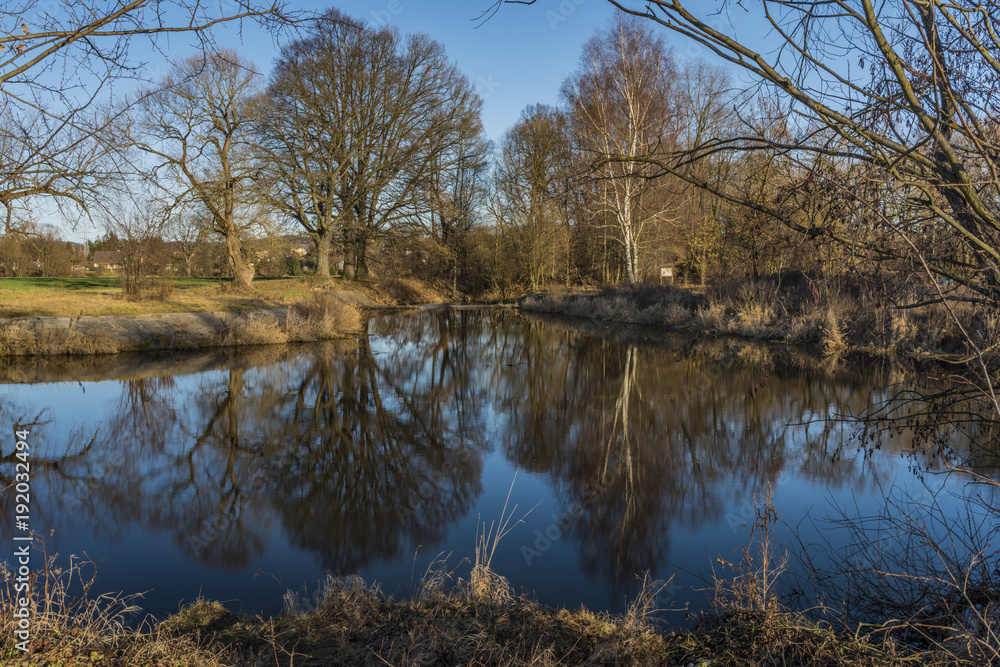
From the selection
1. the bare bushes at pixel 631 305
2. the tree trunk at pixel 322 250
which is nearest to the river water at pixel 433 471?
the bare bushes at pixel 631 305

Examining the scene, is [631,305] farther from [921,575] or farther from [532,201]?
[921,575]

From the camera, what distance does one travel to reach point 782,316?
1541cm

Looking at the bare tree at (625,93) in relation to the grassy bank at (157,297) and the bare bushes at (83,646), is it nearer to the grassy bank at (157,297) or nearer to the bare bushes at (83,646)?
→ the grassy bank at (157,297)

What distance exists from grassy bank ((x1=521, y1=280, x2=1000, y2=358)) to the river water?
5.61 feet

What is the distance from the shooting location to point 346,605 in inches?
121

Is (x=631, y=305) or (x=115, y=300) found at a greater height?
(x=631, y=305)

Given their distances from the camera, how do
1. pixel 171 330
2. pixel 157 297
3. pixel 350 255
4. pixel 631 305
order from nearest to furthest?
pixel 171 330
pixel 157 297
pixel 631 305
pixel 350 255

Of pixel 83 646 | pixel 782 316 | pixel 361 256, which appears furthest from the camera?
pixel 361 256

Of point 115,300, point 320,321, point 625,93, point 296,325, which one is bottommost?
point 296,325

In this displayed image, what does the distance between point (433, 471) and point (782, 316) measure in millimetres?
12466

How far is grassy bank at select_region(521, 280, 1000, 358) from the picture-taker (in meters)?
11.6

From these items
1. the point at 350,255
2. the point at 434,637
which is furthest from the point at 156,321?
the point at 350,255

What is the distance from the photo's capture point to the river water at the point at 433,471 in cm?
400

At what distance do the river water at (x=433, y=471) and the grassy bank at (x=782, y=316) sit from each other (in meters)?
1.71
